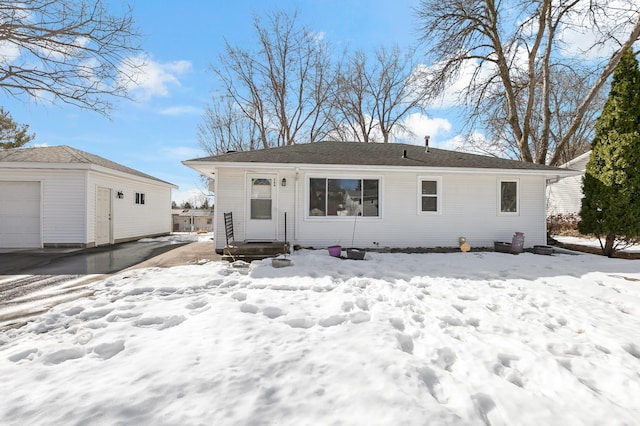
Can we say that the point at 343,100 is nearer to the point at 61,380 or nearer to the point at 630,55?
the point at 630,55

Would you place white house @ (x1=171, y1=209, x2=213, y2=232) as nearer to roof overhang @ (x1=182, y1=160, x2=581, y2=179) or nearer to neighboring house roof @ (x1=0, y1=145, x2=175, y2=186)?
neighboring house roof @ (x1=0, y1=145, x2=175, y2=186)

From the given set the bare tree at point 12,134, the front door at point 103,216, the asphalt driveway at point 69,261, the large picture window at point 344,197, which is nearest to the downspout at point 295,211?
the large picture window at point 344,197

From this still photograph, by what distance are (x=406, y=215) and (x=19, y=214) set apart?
42.1ft

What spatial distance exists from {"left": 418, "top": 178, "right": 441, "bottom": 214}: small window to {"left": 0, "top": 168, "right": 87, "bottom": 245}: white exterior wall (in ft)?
36.8

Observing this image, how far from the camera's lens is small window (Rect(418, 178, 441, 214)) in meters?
9.35

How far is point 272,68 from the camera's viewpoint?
19578 millimetres

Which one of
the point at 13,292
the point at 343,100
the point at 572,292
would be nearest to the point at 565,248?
the point at 572,292

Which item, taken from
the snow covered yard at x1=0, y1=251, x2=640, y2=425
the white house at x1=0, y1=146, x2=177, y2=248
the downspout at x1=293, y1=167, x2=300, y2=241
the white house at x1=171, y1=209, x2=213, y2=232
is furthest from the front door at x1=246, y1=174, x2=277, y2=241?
the white house at x1=171, y1=209, x2=213, y2=232

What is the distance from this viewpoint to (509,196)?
9656 mm

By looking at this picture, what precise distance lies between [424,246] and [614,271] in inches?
170

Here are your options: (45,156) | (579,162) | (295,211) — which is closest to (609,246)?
(295,211)

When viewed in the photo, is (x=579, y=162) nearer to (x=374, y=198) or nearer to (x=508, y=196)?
(x=508, y=196)

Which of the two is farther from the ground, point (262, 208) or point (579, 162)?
point (579, 162)

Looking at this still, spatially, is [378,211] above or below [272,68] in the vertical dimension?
below
